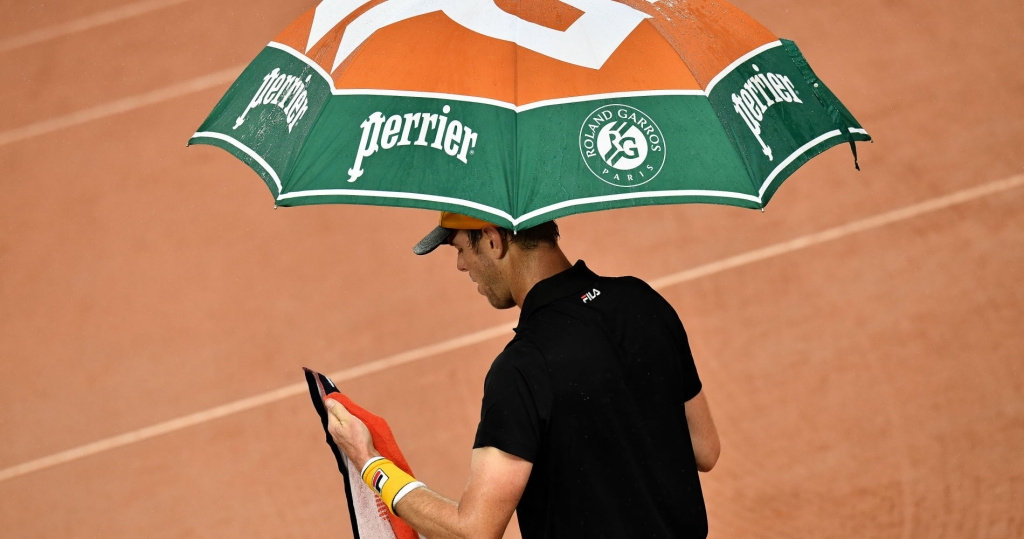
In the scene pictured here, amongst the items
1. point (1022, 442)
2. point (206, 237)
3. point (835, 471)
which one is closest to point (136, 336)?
point (206, 237)

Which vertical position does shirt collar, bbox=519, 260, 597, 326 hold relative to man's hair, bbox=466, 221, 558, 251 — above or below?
below

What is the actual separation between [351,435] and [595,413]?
58 cm

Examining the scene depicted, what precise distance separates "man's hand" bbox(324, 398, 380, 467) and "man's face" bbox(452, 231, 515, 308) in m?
0.40

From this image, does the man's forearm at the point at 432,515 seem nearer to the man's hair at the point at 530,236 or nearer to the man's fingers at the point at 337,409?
the man's fingers at the point at 337,409

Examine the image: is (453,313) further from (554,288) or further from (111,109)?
(554,288)

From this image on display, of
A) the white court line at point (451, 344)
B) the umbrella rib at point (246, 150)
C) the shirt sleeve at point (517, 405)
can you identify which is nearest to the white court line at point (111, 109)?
the white court line at point (451, 344)

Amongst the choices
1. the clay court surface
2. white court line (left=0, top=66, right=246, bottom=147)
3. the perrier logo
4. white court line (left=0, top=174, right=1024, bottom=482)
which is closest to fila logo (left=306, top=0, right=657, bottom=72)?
the perrier logo

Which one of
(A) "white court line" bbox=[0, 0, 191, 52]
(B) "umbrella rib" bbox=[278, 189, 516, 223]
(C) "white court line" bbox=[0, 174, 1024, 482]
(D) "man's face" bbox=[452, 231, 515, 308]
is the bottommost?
(C) "white court line" bbox=[0, 174, 1024, 482]

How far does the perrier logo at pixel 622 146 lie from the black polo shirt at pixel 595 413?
0.78 feet

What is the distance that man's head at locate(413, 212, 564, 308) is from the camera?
221cm

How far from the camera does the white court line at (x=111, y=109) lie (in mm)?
6449

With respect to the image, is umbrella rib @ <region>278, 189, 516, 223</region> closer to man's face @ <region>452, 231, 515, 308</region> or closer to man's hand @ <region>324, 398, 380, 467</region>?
man's face @ <region>452, 231, 515, 308</region>

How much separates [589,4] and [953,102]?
13.8 ft

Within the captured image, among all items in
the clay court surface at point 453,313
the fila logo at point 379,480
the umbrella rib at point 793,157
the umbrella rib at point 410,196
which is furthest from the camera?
the clay court surface at point 453,313
